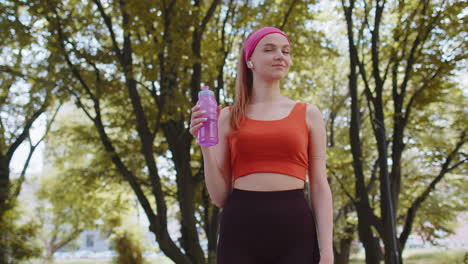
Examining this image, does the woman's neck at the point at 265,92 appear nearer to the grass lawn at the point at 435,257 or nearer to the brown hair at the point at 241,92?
the brown hair at the point at 241,92

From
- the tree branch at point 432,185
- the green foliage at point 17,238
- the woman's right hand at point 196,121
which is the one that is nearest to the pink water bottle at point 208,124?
the woman's right hand at point 196,121

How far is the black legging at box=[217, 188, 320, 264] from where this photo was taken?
191 cm

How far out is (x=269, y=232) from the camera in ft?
6.28

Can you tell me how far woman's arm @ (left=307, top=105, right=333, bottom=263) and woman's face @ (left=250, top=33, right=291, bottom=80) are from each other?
0.76 feet

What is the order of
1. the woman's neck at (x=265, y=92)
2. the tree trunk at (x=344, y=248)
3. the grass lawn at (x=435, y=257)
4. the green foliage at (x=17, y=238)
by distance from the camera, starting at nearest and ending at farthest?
the woman's neck at (x=265, y=92) → the green foliage at (x=17, y=238) → the tree trunk at (x=344, y=248) → the grass lawn at (x=435, y=257)

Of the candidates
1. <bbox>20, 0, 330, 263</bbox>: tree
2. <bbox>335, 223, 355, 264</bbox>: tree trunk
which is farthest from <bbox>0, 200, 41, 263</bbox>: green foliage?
<bbox>335, 223, 355, 264</bbox>: tree trunk

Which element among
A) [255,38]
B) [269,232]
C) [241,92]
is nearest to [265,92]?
[241,92]

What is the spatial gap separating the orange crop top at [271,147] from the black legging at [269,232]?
0.11 m

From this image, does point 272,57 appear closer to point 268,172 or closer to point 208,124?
point 208,124

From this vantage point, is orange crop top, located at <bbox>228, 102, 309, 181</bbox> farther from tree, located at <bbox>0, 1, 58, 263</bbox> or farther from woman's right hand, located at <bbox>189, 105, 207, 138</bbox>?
tree, located at <bbox>0, 1, 58, 263</bbox>

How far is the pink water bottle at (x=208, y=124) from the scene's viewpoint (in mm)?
1998

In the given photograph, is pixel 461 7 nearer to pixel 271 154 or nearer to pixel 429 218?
pixel 271 154

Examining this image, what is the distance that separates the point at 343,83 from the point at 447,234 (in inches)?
239

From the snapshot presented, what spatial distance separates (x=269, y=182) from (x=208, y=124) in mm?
369
